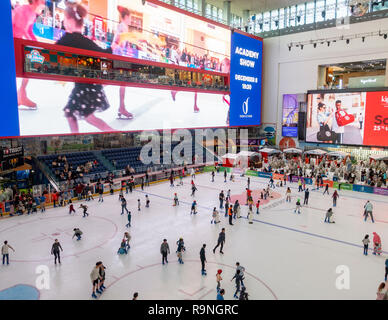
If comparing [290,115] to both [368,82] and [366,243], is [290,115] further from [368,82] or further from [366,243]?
[366,243]

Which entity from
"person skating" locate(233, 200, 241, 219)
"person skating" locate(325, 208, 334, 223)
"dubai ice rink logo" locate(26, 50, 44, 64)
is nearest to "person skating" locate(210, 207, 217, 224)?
"person skating" locate(233, 200, 241, 219)

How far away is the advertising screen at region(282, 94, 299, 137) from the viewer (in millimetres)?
45344

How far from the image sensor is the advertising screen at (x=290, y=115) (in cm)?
4534

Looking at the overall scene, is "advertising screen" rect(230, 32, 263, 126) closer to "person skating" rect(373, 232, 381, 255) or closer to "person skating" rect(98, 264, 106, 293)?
"person skating" rect(373, 232, 381, 255)

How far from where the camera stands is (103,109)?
2795cm

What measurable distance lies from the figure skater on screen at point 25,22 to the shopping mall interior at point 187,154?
72 mm

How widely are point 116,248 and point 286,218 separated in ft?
37.6

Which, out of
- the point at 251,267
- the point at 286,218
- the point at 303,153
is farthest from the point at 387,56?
the point at 251,267

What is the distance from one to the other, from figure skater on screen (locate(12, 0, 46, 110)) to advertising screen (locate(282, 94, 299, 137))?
1361 inches

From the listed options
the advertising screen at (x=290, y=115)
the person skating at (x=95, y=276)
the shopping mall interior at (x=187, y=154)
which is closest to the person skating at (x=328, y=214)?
the shopping mall interior at (x=187, y=154)

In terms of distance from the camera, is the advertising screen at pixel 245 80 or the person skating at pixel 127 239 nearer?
the person skating at pixel 127 239

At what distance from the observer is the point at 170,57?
3369cm

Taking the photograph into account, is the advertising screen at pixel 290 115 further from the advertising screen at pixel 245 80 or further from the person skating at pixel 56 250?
the person skating at pixel 56 250

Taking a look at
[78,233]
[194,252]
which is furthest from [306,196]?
[78,233]
